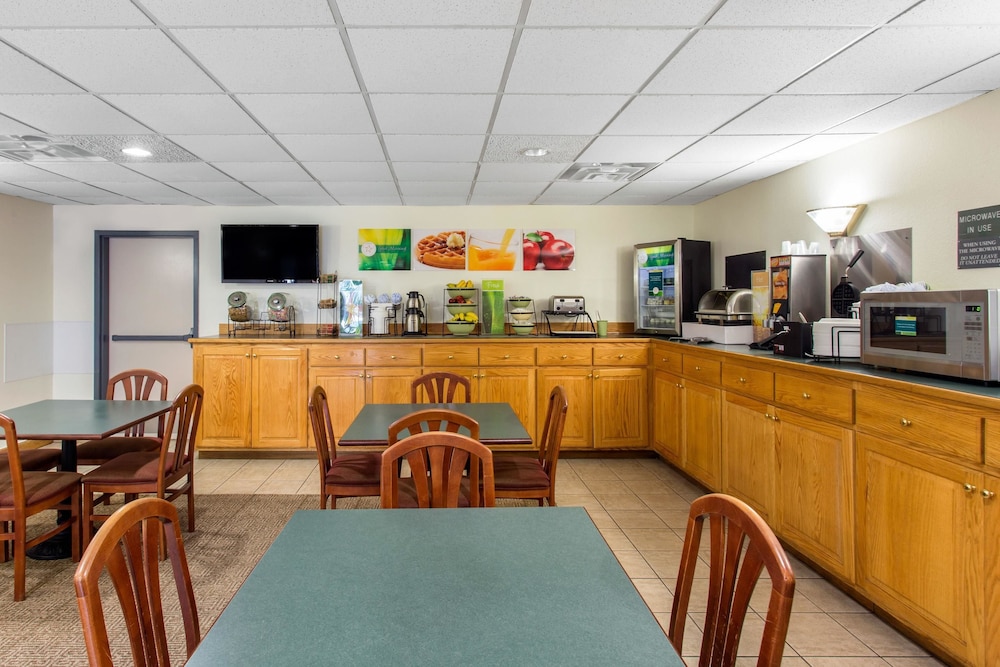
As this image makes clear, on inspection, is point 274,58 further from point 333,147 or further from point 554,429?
point 554,429

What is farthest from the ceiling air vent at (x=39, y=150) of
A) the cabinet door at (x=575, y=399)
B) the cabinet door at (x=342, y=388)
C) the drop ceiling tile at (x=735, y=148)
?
the drop ceiling tile at (x=735, y=148)

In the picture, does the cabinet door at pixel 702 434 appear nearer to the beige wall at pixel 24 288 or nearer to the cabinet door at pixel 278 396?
the cabinet door at pixel 278 396

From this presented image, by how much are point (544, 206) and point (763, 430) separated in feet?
11.0

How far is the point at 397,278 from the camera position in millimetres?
5910

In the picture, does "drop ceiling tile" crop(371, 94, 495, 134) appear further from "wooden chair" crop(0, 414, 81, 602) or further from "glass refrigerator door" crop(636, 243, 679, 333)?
"glass refrigerator door" crop(636, 243, 679, 333)

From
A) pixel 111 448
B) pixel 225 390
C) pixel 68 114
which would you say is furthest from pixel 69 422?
pixel 225 390

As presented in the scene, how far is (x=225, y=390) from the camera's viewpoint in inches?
205

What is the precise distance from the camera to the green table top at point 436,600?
1.03 m

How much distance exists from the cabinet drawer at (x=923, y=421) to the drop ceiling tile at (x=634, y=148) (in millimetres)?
1925

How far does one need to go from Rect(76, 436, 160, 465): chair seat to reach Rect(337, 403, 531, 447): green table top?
1611mm

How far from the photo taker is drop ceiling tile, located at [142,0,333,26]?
2.03 m

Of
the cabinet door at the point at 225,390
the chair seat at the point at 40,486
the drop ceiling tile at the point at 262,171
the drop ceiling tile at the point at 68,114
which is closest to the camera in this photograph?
the chair seat at the point at 40,486

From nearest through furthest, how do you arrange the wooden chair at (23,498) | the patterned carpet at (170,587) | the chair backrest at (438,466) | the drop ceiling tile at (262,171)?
the chair backrest at (438,466) → the patterned carpet at (170,587) → the wooden chair at (23,498) → the drop ceiling tile at (262,171)

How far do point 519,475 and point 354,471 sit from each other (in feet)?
2.92
